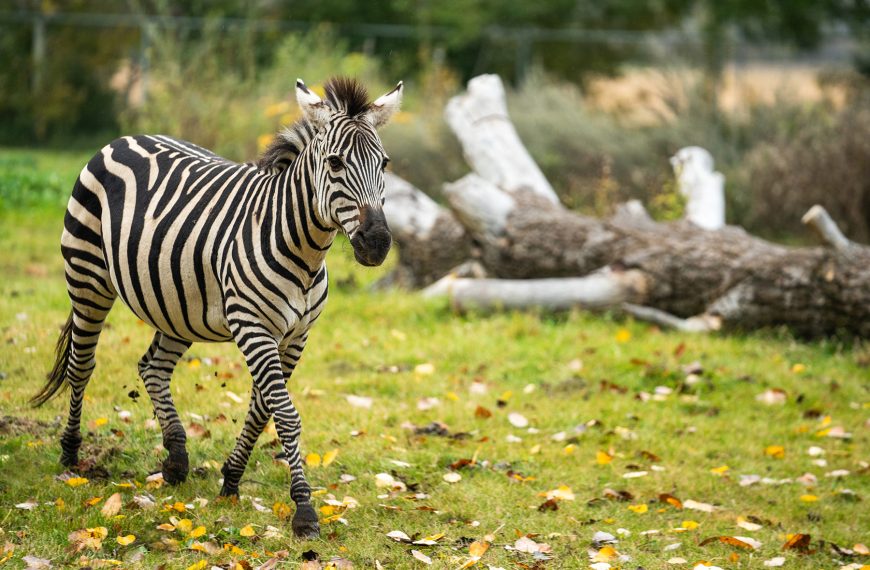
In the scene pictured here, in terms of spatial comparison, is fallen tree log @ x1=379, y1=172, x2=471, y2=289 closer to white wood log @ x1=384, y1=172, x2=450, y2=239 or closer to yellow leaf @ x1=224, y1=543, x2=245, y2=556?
white wood log @ x1=384, y1=172, x2=450, y2=239

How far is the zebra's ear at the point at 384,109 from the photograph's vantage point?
4766 millimetres

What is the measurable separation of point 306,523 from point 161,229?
5.31ft

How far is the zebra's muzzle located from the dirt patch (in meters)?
2.82

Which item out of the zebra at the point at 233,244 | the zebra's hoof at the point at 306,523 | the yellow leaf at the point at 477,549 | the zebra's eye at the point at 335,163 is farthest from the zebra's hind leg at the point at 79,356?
the yellow leaf at the point at 477,549

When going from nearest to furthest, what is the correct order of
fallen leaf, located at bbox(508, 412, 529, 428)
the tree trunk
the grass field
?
the grass field < fallen leaf, located at bbox(508, 412, 529, 428) < the tree trunk

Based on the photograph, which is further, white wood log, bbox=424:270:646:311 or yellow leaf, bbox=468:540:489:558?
white wood log, bbox=424:270:646:311

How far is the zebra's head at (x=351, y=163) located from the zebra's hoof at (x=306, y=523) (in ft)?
4.32

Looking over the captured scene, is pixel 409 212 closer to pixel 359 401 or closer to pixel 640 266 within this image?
pixel 640 266

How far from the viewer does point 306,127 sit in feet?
16.3

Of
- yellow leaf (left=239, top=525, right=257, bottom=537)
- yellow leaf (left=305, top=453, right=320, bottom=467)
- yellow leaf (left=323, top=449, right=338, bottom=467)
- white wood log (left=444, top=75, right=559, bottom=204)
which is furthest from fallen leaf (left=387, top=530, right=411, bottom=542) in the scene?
white wood log (left=444, top=75, right=559, bottom=204)

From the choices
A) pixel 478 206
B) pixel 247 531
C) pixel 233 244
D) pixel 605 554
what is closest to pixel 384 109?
pixel 233 244

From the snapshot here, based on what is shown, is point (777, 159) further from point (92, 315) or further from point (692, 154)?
point (92, 315)

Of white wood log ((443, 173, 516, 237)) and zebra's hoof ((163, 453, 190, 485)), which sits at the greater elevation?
white wood log ((443, 173, 516, 237))

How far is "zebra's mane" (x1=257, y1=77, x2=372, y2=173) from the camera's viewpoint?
15.5 feet
